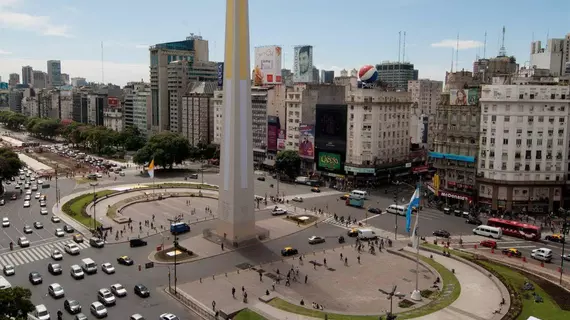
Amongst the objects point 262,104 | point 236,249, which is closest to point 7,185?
point 262,104

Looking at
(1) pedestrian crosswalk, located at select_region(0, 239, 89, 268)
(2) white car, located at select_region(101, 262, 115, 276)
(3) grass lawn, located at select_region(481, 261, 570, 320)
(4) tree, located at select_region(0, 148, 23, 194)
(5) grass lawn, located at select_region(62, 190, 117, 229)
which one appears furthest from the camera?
(4) tree, located at select_region(0, 148, 23, 194)

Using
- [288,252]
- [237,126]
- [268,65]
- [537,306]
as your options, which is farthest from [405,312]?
[268,65]

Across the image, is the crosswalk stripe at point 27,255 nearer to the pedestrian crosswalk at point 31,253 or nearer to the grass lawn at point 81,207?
the pedestrian crosswalk at point 31,253

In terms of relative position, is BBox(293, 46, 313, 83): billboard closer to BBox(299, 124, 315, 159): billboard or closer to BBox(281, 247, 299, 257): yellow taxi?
BBox(299, 124, 315, 159): billboard

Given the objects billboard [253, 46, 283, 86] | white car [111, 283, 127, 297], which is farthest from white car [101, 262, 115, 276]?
billboard [253, 46, 283, 86]

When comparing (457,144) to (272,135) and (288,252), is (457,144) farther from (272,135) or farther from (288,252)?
(272,135)

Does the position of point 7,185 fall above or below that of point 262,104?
below

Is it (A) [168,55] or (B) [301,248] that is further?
(A) [168,55]

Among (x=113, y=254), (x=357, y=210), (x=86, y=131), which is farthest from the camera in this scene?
(x=86, y=131)

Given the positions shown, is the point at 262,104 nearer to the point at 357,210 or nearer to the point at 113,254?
the point at 357,210
